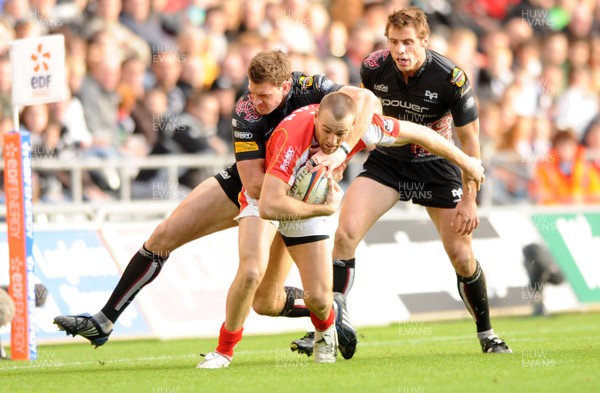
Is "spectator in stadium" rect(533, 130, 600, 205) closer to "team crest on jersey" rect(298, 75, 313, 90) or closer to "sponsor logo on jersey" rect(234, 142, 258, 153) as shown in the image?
"team crest on jersey" rect(298, 75, 313, 90)

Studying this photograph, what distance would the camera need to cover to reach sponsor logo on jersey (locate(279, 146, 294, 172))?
8273 mm

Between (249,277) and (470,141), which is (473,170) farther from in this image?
(249,277)

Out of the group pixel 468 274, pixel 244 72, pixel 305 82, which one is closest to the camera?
pixel 305 82

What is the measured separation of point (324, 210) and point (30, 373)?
2.62 metres

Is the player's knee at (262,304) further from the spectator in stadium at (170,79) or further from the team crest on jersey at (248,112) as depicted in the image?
the spectator in stadium at (170,79)

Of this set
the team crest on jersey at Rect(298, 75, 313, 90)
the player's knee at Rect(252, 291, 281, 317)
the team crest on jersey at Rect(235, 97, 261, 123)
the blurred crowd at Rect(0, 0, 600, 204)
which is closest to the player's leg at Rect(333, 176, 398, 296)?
the player's knee at Rect(252, 291, 281, 317)

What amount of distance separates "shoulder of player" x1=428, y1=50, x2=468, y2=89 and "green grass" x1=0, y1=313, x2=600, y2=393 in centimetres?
213

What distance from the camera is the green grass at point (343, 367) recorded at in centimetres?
745

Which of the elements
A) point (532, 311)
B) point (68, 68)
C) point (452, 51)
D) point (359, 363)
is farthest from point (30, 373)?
point (452, 51)

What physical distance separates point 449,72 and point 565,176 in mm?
7713

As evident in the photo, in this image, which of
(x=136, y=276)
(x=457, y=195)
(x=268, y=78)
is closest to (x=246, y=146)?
(x=268, y=78)

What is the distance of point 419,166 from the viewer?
32.2ft

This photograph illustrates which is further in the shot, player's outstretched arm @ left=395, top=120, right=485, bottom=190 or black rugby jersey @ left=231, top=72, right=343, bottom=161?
black rugby jersey @ left=231, top=72, right=343, bottom=161

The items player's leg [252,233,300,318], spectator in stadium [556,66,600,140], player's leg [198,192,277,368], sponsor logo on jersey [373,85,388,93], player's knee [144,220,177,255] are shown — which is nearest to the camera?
player's leg [198,192,277,368]
